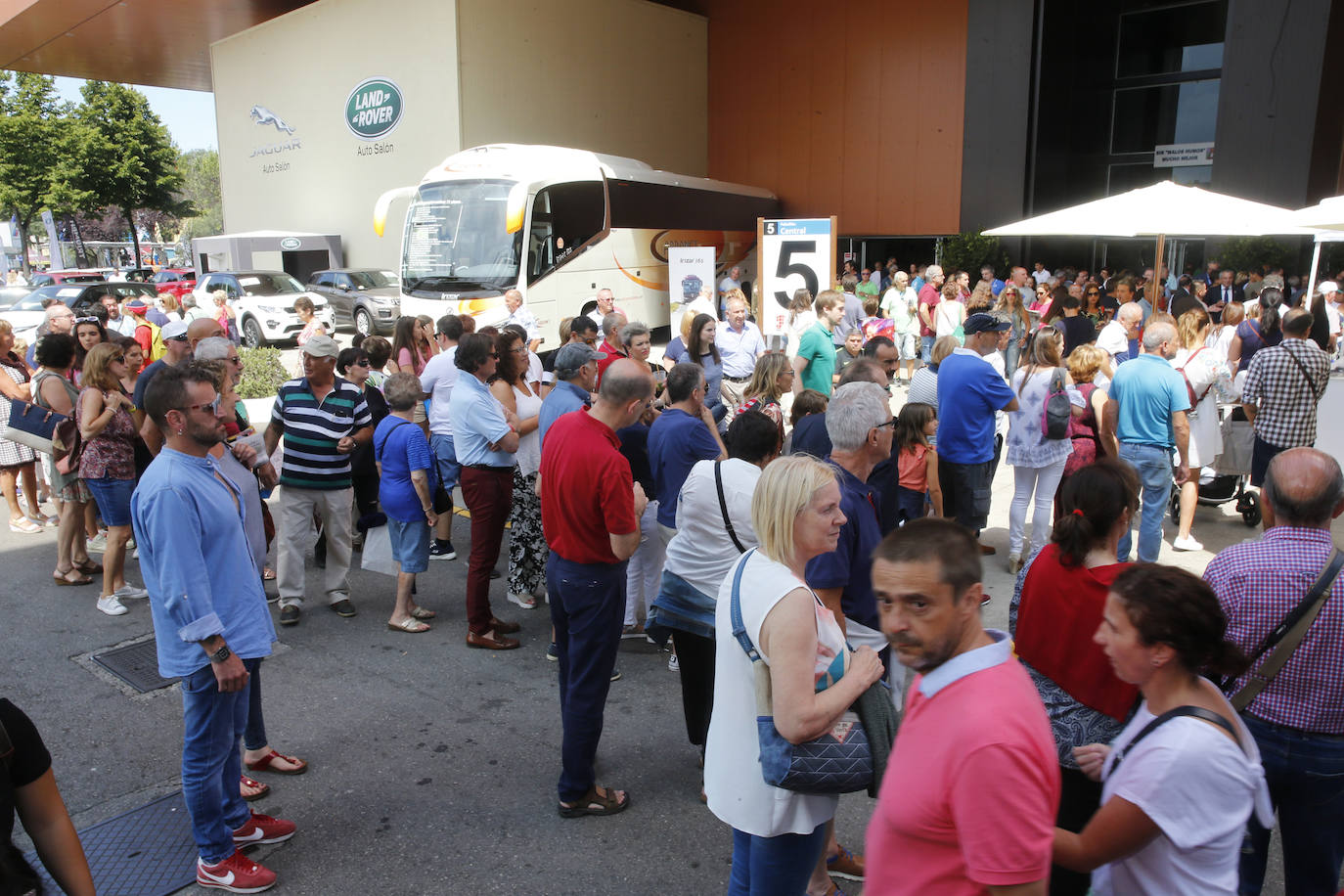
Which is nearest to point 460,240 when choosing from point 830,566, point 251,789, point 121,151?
point 251,789

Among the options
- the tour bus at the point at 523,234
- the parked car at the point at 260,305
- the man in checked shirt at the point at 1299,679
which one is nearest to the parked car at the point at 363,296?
the parked car at the point at 260,305

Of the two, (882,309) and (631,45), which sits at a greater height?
(631,45)

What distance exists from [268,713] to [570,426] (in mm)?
2448

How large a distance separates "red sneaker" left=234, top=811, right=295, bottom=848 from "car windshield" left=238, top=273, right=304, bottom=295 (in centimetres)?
1976

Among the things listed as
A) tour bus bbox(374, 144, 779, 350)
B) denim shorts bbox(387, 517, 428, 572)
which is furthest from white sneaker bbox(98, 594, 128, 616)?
tour bus bbox(374, 144, 779, 350)

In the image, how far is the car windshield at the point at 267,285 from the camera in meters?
21.2

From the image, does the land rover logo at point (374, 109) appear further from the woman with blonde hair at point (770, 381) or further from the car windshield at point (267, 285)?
the woman with blonde hair at point (770, 381)

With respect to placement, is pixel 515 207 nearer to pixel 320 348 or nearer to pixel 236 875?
pixel 320 348

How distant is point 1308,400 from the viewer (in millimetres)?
6273

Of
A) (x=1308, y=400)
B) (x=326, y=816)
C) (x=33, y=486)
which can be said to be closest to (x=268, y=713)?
(x=326, y=816)

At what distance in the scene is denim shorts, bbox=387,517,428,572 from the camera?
5.75 metres

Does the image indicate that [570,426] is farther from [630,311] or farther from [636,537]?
[630,311]

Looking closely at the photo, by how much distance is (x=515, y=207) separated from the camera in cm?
1555

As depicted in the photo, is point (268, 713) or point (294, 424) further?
point (294, 424)
